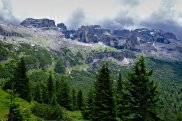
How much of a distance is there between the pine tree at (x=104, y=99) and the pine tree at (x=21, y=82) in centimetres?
4682

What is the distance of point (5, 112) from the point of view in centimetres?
7006

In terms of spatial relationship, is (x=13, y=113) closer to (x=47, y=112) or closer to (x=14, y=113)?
(x=14, y=113)

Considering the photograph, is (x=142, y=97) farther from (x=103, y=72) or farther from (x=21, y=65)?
(x=21, y=65)

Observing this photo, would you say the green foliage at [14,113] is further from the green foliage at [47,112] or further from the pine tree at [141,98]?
the green foliage at [47,112]

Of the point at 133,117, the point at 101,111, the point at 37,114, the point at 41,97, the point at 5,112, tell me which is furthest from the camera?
the point at 41,97

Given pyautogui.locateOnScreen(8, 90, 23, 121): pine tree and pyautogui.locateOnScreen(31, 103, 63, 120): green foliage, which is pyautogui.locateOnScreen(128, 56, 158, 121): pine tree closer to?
pyautogui.locateOnScreen(8, 90, 23, 121): pine tree

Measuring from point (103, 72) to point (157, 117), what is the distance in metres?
11.5

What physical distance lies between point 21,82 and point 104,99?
162 ft

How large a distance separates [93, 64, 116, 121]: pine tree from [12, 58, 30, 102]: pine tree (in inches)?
1843

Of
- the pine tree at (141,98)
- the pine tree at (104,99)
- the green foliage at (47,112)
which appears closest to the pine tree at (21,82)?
the green foliage at (47,112)

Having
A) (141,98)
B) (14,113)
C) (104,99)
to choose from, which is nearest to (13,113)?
(14,113)

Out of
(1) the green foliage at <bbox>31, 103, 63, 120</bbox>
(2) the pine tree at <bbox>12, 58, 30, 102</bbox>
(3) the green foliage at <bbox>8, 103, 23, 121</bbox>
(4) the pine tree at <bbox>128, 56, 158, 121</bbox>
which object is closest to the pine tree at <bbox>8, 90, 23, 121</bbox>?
(3) the green foliage at <bbox>8, 103, 23, 121</bbox>

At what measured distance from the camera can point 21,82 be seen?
96.0 meters

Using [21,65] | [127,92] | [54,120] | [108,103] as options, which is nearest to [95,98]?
[108,103]
